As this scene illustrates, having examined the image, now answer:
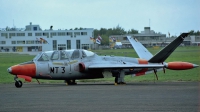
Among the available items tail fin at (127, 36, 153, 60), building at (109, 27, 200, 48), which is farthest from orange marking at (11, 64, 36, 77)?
building at (109, 27, 200, 48)

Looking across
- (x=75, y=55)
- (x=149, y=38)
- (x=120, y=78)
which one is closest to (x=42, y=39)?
(x=149, y=38)

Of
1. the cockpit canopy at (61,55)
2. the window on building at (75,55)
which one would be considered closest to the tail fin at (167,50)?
the cockpit canopy at (61,55)

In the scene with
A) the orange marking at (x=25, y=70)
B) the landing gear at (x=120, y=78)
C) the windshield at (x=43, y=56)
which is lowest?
the landing gear at (x=120, y=78)

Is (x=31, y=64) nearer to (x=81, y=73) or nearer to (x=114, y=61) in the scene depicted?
(x=81, y=73)

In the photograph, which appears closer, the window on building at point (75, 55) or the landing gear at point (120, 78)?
the landing gear at point (120, 78)

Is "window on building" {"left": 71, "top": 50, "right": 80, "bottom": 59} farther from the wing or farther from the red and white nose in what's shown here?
the red and white nose

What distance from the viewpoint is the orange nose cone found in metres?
25.1

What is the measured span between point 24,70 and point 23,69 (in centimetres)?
7

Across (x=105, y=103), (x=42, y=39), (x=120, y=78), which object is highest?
(x=42, y=39)

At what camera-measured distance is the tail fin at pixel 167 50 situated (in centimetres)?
2577

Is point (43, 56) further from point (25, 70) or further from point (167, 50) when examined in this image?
point (167, 50)

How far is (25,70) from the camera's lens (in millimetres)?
25344

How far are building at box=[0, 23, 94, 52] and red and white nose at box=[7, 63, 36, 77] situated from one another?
6471 cm

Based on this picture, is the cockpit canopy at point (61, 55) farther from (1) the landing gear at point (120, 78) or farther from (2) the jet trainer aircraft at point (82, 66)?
(1) the landing gear at point (120, 78)
